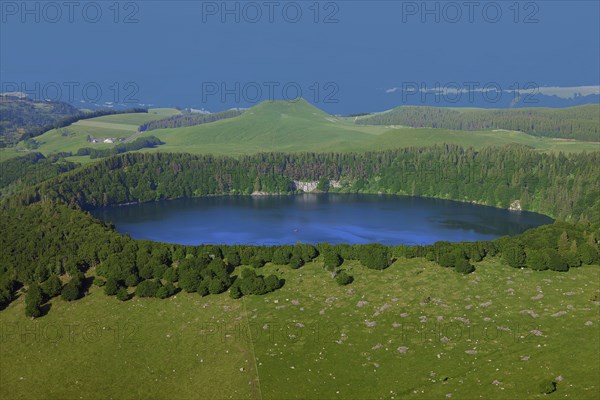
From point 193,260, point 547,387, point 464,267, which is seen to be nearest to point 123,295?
point 193,260

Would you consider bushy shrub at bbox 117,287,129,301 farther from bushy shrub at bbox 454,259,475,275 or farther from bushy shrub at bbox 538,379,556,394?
bushy shrub at bbox 538,379,556,394

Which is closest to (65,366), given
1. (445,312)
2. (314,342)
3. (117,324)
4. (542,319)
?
(117,324)

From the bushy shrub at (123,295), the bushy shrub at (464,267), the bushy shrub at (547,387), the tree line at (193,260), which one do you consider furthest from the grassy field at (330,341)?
the tree line at (193,260)

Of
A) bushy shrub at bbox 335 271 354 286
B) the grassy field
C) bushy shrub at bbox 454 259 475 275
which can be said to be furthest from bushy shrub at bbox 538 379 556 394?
bushy shrub at bbox 335 271 354 286

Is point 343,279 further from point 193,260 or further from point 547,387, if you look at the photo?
point 547,387

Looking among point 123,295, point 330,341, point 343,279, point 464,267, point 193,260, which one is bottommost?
point 330,341

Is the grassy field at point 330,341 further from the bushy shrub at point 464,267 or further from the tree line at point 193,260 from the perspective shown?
the tree line at point 193,260

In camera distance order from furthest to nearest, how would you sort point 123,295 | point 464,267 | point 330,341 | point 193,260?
point 193,260 < point 464,267 < point 123,295 < point 330,341

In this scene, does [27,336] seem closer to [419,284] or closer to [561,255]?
[419,284]
